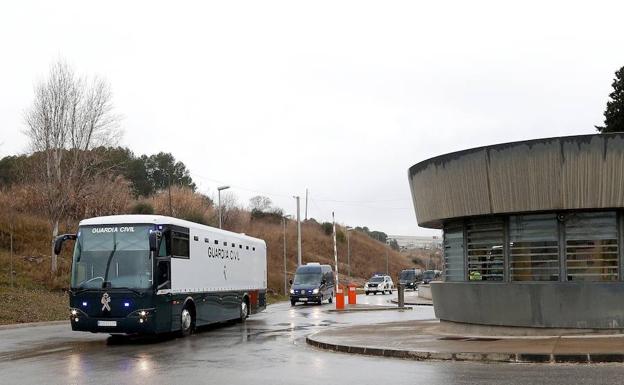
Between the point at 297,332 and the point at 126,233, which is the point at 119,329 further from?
the point at 297,332

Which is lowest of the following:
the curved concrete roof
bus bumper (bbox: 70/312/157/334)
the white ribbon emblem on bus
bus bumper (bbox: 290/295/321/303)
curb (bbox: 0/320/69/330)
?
bus bumper (bbox: 290/295/321/303)

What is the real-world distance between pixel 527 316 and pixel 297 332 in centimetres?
752

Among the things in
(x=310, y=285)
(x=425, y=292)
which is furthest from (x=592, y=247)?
(x=425, y=292)

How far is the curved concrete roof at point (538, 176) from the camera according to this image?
1505 cm

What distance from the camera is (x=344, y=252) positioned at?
11344cm

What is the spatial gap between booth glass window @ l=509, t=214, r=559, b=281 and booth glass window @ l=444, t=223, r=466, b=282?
5.56ft

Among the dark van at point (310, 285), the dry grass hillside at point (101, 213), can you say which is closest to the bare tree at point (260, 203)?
the dry grass hillside at point (101, 213)

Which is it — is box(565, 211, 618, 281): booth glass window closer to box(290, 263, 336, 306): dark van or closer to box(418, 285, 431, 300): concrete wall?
box(290, 263, 336, 306): dark van

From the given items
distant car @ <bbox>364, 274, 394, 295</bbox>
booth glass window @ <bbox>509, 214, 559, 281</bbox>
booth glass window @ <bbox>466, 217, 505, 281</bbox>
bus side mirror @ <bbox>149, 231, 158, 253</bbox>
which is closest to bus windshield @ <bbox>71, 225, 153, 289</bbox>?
bus side mirror @ <bbox>149, 231, 158, 253</bbox>

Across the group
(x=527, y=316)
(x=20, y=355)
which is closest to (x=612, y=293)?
(x=527, y=316)

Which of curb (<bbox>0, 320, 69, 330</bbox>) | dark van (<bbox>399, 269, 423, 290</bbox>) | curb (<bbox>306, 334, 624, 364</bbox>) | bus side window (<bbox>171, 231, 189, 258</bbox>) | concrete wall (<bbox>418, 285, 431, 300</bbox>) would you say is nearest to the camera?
curb (<bbox>306, 334, 624, 364</bbox>)

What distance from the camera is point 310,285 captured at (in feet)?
140

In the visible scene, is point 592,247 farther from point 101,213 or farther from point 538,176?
point 101,213

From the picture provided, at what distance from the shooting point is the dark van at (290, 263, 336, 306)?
4244 centimetres
